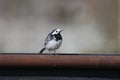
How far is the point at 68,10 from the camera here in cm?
468

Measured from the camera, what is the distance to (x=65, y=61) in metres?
1.81

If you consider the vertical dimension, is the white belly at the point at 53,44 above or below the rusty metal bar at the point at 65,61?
below

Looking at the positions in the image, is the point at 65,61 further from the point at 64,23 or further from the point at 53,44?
the point at 64,23

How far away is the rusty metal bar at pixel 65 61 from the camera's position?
1.80 meters

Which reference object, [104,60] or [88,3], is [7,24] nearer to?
[88,3]

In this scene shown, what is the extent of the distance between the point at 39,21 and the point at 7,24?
0.97 feet

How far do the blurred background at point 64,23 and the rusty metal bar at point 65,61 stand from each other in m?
2.69

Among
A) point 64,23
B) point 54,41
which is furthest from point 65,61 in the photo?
point 64,23

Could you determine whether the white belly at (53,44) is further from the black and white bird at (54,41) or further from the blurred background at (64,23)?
the blurred background at (64,23)

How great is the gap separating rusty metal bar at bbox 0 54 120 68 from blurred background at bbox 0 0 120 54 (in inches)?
106

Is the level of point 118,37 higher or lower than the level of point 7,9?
lower

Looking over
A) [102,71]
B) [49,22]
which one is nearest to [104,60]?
[102,71]

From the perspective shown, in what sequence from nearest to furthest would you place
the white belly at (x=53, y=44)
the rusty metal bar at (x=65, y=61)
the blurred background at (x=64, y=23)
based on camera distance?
the rusty metal bar at (x=65, y=61) < the white belly at (x=53, y=44) < the blurred background at (x=64, y=23)

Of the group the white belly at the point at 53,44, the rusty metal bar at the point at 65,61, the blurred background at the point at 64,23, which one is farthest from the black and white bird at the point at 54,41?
the blurred background at the point at 64,23
